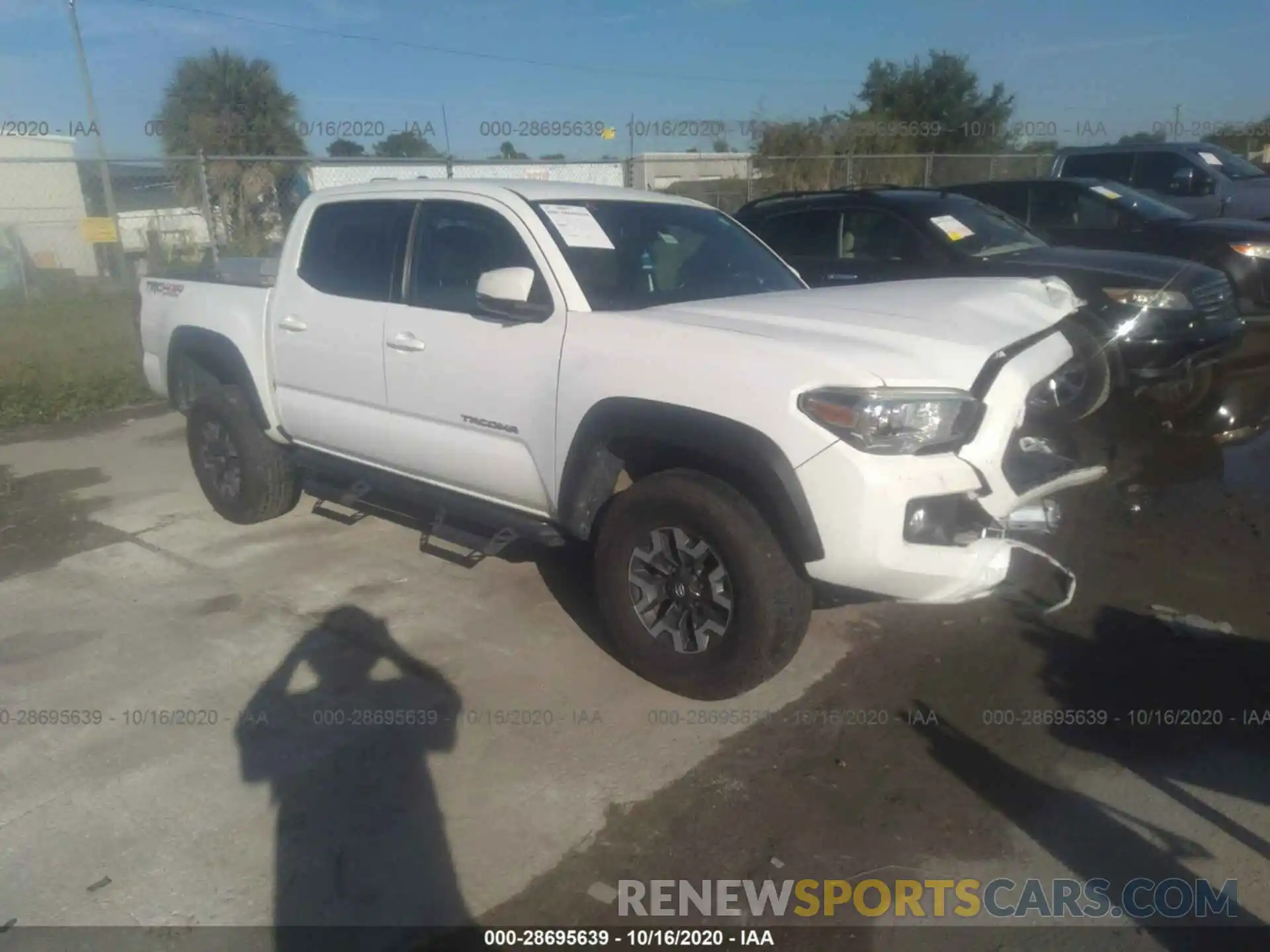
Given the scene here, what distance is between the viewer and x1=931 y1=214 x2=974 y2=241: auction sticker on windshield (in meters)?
7.12

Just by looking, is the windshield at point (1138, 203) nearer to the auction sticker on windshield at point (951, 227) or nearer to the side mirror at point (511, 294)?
the auction sticker on windshield at point (951, 227)

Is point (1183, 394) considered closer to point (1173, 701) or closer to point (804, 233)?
point (804, 233)

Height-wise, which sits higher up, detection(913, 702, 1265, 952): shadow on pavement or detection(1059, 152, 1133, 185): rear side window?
detection(1059, 152, 1133, 185): rear side window

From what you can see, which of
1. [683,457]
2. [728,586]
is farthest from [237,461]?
[728,586]

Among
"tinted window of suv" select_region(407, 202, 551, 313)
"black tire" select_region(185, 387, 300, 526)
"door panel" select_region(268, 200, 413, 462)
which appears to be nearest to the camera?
"tinted window of suv" select_region(407, 202, 551, 313)

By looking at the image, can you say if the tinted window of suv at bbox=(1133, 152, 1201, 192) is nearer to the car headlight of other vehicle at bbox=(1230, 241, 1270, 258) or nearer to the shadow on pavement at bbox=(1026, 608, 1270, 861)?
the car headlight of other vehicle at bbox=(1230, 241, 1270, 258)

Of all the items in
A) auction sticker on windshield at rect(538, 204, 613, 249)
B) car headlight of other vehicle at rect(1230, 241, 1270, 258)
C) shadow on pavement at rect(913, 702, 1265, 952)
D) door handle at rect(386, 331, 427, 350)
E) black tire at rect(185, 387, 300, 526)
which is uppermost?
auction sticker on windshield at rect(538, 204, 613, 249)

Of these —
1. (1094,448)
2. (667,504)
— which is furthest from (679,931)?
(1094,448)

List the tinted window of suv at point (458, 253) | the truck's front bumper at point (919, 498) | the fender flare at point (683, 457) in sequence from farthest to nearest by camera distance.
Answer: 1. the tinted window of suv at point (458, 253)
2. the fender flare at point (683, 457)
3. the truck's front bumper at point (919, 498)

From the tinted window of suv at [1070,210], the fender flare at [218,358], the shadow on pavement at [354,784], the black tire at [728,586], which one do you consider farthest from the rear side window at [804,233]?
the shadow on pavement at [354,784]

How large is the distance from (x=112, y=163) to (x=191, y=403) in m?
8.49

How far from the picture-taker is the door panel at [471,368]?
4008 mm

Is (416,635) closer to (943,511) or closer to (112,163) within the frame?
(943,511)

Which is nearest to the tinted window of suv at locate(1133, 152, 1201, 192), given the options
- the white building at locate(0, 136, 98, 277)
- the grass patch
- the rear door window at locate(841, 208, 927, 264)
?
the rear door window at locate(841, 208, 927, 264)
